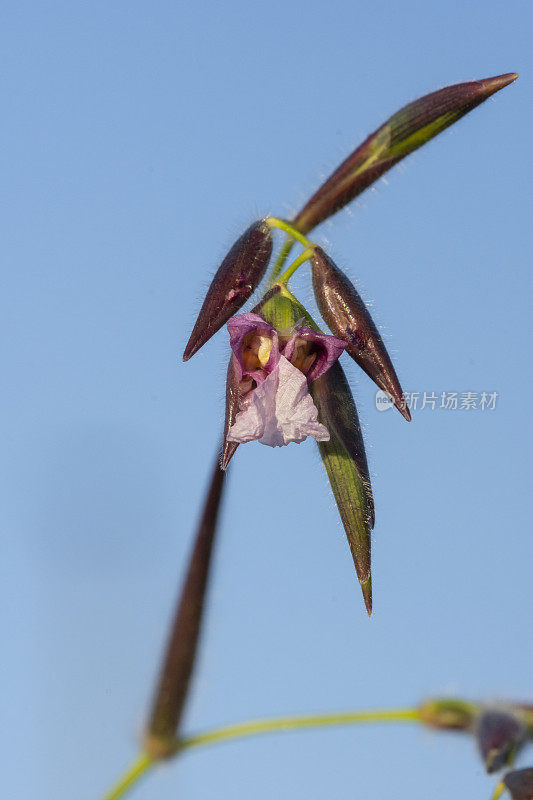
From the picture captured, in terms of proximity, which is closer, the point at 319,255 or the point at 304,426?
the point at 304,426

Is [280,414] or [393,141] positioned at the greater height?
[393,141]

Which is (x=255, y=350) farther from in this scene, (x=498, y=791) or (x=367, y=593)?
(x=498, y=791)

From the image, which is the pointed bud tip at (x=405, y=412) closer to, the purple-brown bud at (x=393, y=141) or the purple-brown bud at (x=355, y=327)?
the purple-brown bud at (x=355, y=327)

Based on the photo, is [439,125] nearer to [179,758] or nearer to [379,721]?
[379,721]

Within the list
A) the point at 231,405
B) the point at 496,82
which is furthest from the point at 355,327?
the point at 496,82

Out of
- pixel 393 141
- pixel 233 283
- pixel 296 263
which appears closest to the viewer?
pixel 233 283

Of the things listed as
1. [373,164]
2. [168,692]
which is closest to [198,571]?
[168,692]

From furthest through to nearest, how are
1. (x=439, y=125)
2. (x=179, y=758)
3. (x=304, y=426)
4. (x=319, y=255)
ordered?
(x=179, y=758)
(x=439, y=125)
(x=319, y=255)
(x=304, y=426)

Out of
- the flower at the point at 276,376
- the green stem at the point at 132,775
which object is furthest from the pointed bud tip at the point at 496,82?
the green stem at the point at 132,775
